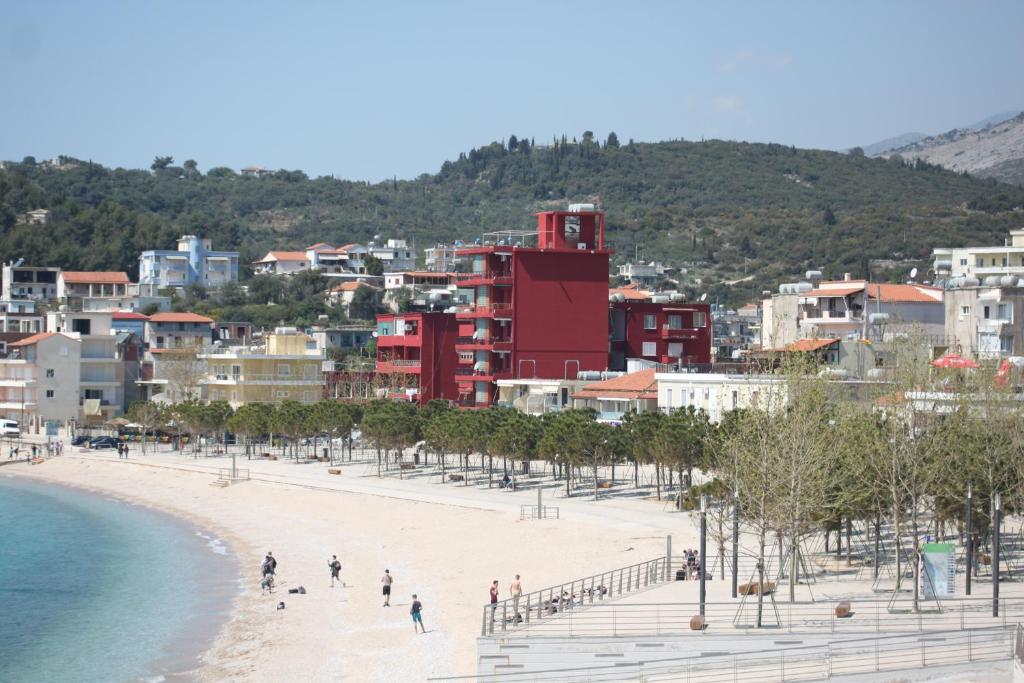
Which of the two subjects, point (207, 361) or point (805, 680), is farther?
point (207, 361)

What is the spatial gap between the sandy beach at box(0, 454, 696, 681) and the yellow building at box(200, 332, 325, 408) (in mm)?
23087

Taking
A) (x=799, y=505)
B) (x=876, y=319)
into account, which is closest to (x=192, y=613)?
(x=799, y=505)

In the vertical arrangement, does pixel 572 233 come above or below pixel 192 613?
above

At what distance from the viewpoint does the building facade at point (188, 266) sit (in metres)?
180

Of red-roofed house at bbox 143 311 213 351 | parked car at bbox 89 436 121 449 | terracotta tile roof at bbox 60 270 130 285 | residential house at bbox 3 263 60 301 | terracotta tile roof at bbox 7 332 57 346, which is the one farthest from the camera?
residential house at bbox 3 263 60 301

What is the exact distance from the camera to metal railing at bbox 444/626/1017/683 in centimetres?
2870

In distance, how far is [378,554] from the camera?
52.9 m

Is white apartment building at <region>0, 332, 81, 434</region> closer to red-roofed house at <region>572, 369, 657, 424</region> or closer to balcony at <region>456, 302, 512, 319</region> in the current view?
balcony at <region>456, 302, 512, 319</region>

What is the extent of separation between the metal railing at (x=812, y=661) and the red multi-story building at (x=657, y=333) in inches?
2518

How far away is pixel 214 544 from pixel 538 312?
116ft

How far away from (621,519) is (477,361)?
37.3m

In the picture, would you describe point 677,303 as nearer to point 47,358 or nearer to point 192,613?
point 47,358

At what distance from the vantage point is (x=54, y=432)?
10806cm

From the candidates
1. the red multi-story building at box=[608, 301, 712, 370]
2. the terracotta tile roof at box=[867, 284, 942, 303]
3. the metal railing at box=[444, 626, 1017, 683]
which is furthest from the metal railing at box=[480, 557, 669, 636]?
the red multi-story building at box=[608, 301, 712, 370]
